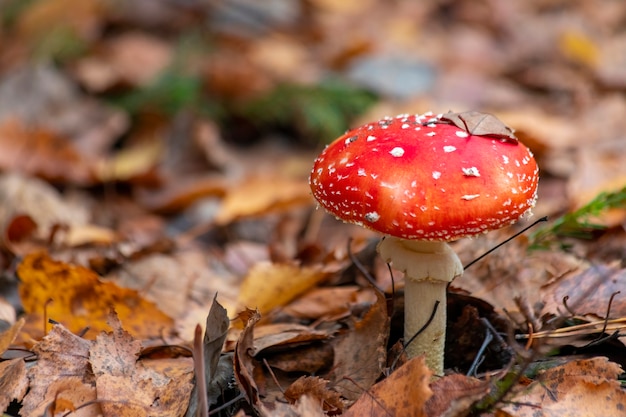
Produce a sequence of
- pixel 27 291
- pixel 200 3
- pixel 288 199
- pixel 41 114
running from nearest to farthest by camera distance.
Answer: pixel 27 291, pixel 288 199, pixel 41 114, pixel 200 3

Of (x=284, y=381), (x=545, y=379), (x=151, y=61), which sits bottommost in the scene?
(x=151, y=61)

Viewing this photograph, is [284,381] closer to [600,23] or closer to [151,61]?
[151,61]

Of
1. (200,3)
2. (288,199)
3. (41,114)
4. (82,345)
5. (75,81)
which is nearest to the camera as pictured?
(82,345)

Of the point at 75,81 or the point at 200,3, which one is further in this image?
the point at 200,3

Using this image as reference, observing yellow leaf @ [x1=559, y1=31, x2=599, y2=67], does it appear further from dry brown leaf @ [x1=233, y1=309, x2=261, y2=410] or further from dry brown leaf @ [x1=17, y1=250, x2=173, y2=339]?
dry brown leaf @ [x1=233, y1=309, x2=261, y2=410]

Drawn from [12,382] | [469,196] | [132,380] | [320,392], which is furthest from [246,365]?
[469,196]

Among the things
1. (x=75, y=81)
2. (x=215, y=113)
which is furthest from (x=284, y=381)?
(x=75, y=81)

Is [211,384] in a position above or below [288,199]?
above

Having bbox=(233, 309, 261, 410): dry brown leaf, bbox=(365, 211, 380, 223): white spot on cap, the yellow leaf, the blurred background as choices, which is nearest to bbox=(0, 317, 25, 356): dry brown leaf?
bbox=(233, 309, 261, 410): dry brown leaf
